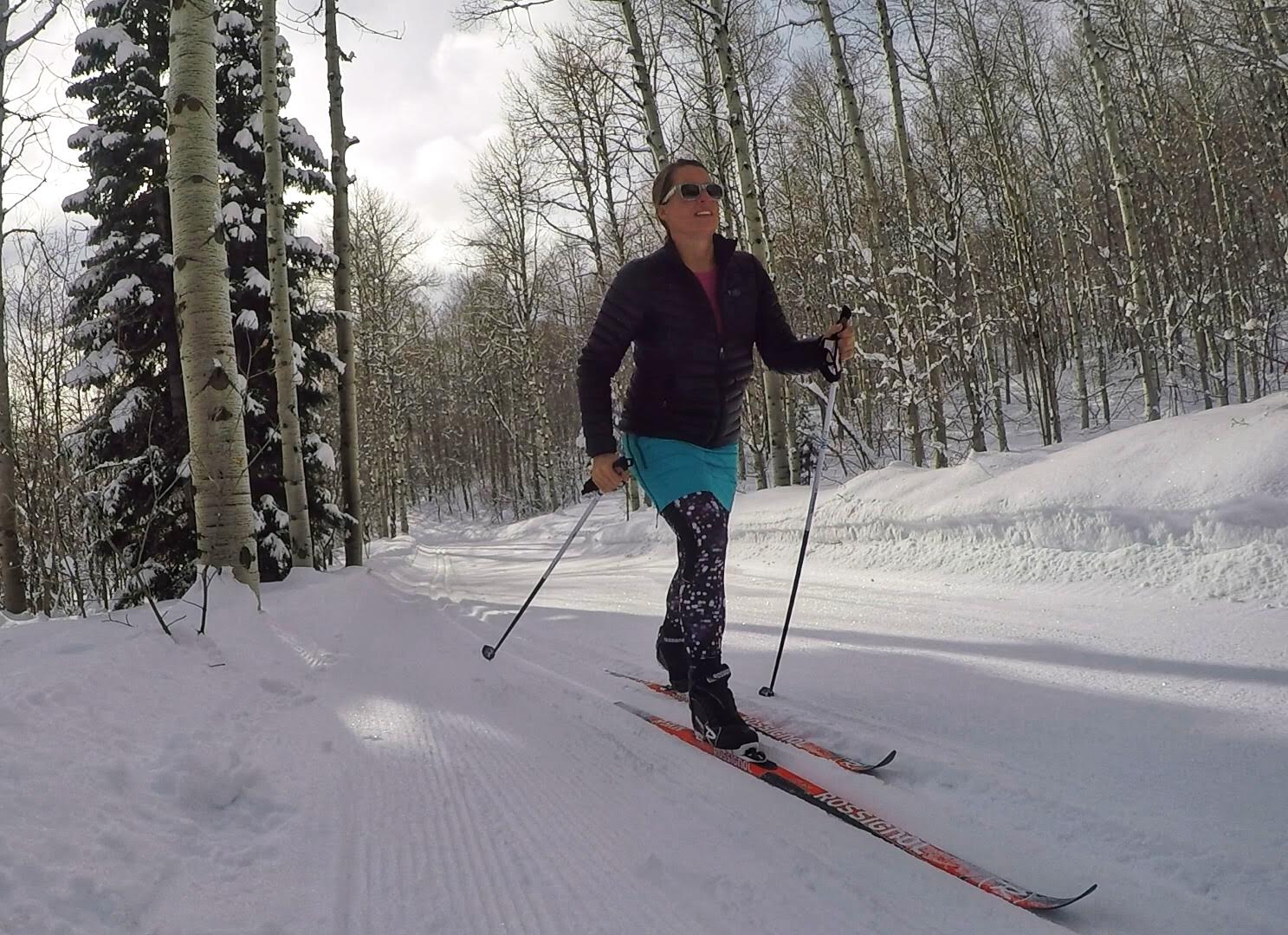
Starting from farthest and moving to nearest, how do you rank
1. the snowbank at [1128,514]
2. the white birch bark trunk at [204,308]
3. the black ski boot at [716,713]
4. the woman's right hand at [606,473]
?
the white birch bark trunk at [204,308] → the snowbank at [1128,514] → the woman's right hand at [606,473] → the black ski boot at [716,713]

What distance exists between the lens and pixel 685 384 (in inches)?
104

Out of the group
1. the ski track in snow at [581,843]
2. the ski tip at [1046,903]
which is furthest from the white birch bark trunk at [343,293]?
the ski tip at [1046,903]

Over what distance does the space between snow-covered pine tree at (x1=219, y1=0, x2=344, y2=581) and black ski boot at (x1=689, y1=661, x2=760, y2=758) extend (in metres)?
9.23

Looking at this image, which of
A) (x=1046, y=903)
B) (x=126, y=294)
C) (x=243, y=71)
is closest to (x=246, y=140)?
(x=243, y=71)

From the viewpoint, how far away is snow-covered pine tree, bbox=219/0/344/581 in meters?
10.9

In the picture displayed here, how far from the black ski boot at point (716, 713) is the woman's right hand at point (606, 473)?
704 mm

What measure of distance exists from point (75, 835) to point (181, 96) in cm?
523

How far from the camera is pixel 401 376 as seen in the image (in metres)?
28.1

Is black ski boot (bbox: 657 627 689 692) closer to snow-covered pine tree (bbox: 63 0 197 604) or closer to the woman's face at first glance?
the woman's face

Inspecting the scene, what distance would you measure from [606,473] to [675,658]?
93 centimetres

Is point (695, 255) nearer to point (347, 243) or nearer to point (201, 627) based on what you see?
point (201, 627)

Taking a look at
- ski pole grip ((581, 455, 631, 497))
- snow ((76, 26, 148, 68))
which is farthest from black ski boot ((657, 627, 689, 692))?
snow ((76, 26, 148, 68))

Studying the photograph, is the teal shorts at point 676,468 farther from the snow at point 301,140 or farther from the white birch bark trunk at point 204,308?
the snow at point 301,140

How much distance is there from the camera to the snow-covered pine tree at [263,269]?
10.9 meters
